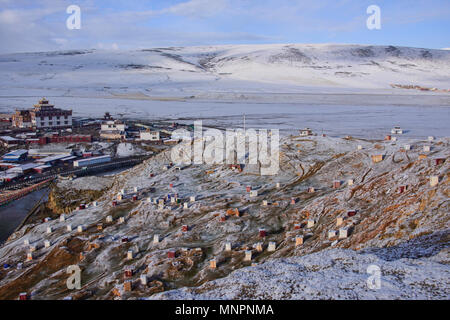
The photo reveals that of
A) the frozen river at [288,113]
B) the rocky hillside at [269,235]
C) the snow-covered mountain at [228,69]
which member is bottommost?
the rocky hillside at [269,235]

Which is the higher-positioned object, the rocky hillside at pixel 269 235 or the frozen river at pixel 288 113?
the frozen river at pixel 288 113

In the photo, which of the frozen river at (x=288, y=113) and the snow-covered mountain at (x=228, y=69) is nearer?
the frozen river at (x=288, y=113)

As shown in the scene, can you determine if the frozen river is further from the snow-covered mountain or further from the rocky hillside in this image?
the rocky hillside

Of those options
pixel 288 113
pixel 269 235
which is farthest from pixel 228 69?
pixel 269 235

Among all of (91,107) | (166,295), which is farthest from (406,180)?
(91,107)

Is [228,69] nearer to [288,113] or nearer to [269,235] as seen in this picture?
[288,113]

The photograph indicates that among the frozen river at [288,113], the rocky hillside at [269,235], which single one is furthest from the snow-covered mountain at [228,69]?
the rocky hillside at [269,235]

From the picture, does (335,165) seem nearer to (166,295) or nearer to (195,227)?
(195,227)

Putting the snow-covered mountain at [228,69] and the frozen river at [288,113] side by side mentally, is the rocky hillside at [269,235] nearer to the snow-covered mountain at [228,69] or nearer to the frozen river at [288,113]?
the frozen river at [288,113]
